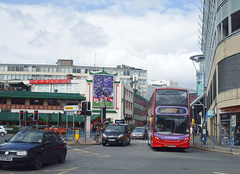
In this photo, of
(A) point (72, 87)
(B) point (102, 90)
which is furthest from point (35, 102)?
(B) point (102, 90)

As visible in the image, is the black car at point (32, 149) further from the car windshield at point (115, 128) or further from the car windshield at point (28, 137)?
the car windshield at point (115, 128)

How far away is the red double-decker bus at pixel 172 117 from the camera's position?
72.7ft

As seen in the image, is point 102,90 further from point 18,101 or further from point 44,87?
point 18,101

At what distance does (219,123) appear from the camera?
31.3 meters

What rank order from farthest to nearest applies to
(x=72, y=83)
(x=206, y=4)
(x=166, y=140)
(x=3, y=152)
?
(x=72, y=83), (x=206, y=4), (x=166, y=140), (x=3, y=152)

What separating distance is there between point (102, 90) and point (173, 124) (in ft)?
134

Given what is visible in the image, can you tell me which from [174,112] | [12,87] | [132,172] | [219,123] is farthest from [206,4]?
[132,172]

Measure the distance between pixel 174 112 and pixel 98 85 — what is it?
4090cm

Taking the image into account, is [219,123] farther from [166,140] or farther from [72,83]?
[72,83]

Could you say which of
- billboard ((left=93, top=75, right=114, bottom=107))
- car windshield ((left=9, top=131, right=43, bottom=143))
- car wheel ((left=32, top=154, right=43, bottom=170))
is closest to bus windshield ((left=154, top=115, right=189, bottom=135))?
car windshield ((left=9, top=131, right=43, bottom=143))

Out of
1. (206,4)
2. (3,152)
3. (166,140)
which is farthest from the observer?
(206,4)

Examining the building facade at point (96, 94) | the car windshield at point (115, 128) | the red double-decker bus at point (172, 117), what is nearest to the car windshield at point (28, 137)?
the red double-decker bus at point (172, 117)

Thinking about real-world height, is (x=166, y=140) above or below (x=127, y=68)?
below

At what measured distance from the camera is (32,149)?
38.9 feet
